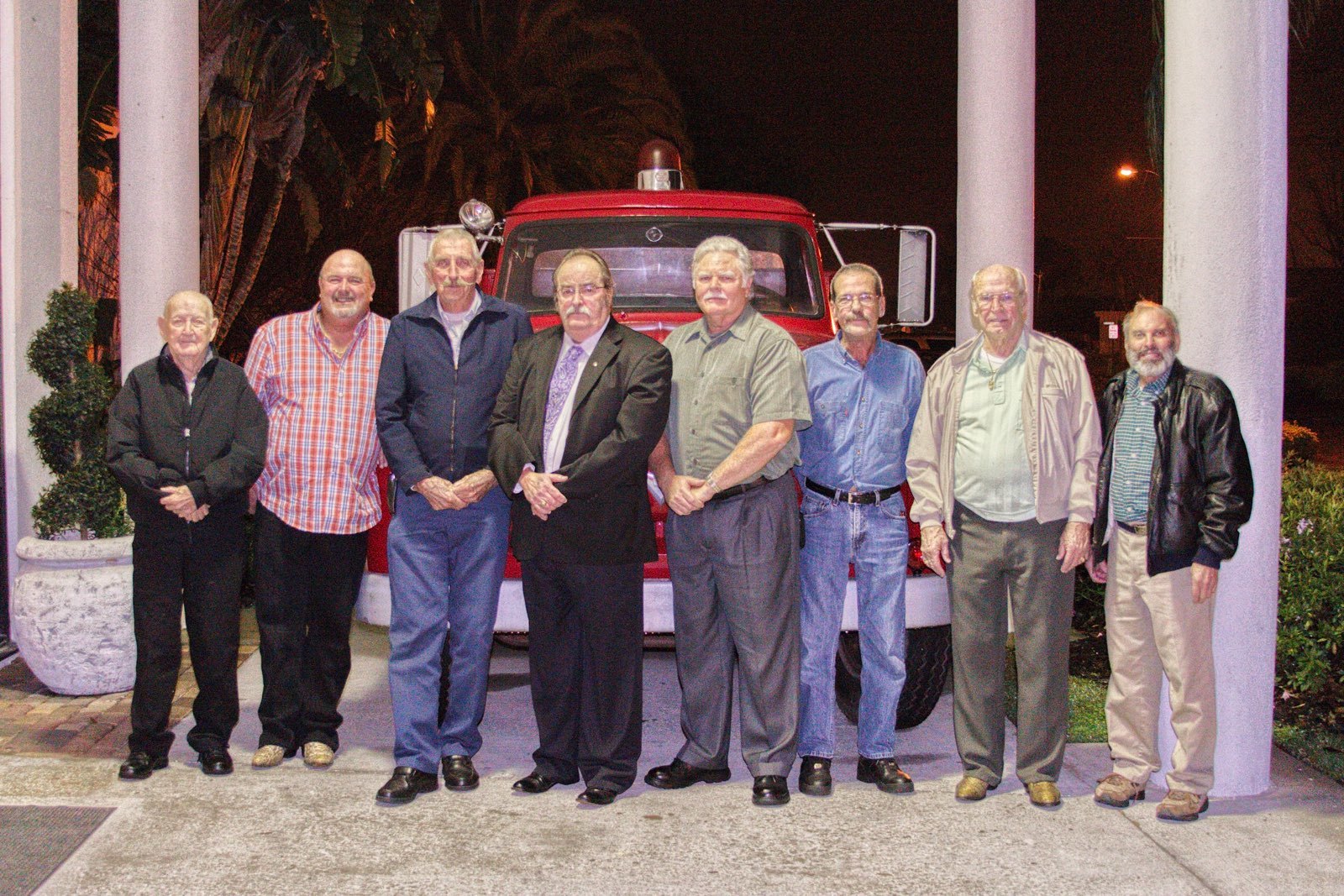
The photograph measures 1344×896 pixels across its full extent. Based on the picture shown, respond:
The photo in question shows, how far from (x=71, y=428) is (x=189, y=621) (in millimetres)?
1945

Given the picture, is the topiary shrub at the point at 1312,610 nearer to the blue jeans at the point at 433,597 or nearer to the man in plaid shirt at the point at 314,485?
the blue jeans at the point at 433,597

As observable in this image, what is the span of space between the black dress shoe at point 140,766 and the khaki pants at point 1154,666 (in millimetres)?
3614

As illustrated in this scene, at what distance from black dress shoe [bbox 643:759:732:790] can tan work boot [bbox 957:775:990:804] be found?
34.7 inches

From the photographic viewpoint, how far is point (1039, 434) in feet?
16.4

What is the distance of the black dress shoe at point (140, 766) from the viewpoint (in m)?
5.30

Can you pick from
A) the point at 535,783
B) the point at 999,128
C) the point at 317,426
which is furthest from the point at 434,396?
the point at 999,128

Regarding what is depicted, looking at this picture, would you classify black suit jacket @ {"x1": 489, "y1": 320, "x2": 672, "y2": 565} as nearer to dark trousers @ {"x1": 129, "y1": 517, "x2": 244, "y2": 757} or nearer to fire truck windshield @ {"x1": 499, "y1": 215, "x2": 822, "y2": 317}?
dark trousers @ {"x1": 129, "y1": 517, "x2": 244, "y2": 757}

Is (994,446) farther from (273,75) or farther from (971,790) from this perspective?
(273,75)

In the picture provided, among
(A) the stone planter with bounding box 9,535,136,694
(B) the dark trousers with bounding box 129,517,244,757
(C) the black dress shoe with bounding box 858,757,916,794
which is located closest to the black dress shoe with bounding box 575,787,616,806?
(C) the black dress shoe with bounding box 858,757,916,794

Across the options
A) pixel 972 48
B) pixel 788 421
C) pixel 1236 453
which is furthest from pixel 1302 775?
Answer: pixel 972 48

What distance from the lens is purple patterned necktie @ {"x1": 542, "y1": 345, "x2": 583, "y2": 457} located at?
509 centimetres

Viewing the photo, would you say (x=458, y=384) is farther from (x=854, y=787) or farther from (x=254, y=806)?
(x=854, y=787)

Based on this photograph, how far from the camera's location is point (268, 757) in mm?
5457

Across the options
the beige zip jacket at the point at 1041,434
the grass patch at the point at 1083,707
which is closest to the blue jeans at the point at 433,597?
the beige zip jacket at the point at 1041,434
